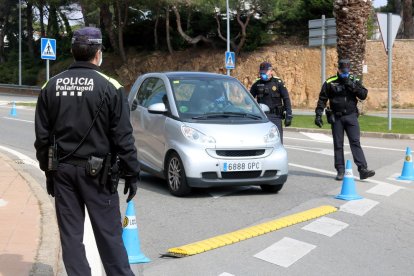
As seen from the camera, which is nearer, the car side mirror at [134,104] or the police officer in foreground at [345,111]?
the police officer in foreground at [345,111]

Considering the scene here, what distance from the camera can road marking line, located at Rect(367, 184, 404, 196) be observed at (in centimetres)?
915

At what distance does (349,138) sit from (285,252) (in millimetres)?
4752

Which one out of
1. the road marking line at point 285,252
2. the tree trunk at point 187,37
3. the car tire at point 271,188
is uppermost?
the tree trunk at point 187,37

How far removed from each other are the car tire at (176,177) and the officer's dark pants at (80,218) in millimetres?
4301

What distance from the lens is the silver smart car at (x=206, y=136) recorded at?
8.48 m

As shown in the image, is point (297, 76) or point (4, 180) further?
point (297, 76)

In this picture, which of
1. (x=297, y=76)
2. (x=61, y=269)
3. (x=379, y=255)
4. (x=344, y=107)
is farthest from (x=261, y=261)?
(x=297, y=76)

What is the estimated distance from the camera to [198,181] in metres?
8.45

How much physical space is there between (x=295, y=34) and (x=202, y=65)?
6.15 metres

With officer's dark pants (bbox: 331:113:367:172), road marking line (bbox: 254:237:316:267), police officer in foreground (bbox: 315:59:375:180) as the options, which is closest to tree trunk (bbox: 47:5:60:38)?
police officer in foreground (bbox: 315:59:375:180)

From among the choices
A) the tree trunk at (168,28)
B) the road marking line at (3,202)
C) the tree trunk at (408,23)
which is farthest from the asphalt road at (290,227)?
the tree trunk at (168,28)

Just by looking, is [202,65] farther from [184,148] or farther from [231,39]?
[184,148]

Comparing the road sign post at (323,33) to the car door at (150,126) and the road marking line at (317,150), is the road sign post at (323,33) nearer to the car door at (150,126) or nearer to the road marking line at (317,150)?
the road marking line at (317,150)

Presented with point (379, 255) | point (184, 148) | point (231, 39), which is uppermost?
point (231, 39)
